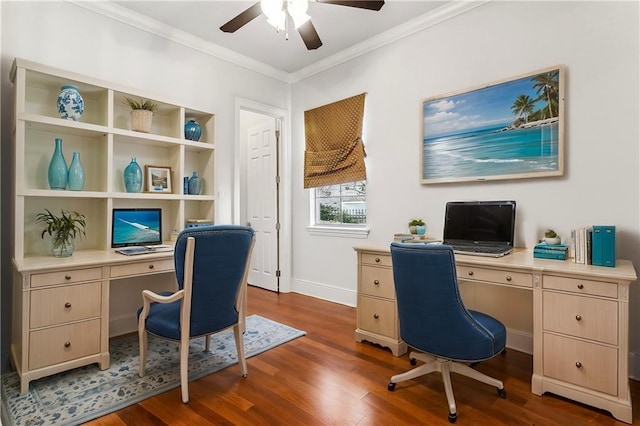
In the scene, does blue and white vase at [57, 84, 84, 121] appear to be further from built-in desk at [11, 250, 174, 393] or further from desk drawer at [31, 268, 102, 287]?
desk drawer at [31, 268, 102, 287]

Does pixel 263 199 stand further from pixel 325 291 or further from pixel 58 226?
pixel 58 226

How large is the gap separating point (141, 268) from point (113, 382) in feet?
2.49

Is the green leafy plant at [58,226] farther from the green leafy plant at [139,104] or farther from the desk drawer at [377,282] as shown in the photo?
the desk drawer at [377,282]

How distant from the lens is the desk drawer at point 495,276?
6.72 ft

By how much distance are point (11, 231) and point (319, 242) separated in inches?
113

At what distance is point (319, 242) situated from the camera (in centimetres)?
415

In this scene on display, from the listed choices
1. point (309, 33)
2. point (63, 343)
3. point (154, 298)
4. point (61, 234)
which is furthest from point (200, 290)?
point (309, 33)

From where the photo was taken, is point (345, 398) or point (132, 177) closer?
point (345, 398)

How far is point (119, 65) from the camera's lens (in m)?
3.00

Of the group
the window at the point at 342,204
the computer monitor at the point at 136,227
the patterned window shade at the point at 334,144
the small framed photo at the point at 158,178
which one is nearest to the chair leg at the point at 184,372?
the computer monitor at the point at 136,227

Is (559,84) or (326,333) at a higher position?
(559,84)

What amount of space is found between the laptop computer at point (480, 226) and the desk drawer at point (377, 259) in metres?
0.52

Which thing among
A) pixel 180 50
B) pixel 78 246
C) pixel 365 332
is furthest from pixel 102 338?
pixel 180 50

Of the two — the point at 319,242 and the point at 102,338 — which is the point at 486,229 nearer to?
the point at 319,242
